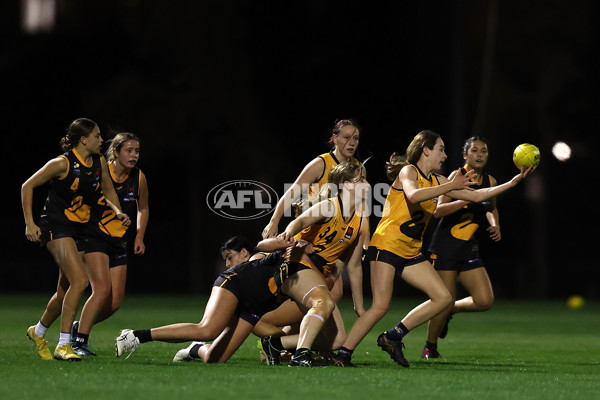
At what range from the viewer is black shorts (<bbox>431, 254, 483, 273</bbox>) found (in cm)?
1038

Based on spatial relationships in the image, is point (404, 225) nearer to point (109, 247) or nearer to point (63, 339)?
point (109, 247)

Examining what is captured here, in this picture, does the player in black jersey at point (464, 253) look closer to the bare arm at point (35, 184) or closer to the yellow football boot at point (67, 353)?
the yellow football boot at point (67, 353)

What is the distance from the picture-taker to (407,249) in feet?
29.3

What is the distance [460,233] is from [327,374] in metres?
3.20

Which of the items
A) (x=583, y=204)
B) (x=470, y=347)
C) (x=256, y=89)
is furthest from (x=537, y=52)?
(x=470, y=347)

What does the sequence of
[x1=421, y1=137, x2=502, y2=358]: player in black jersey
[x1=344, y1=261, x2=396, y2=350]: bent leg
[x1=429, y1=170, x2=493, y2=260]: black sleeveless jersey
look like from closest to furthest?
[x1=344, y1=261, x2=396, y2=350]: bent leg → [x1=421, y1=137, x2=502, y2=358]: player in black jersey → [x1=429, y1=170, x2=493, y2=260]: black sleeveless jersey

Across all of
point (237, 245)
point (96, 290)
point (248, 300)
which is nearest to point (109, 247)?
point (96, 290)

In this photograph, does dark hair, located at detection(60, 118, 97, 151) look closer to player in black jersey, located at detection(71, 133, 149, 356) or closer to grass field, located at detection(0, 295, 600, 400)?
player in black jersey, located at detection(71, 133, 149, 356)

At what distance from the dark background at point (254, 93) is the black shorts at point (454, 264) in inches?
685

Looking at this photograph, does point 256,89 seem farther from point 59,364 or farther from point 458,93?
point 59,364

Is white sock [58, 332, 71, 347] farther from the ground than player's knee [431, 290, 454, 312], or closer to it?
closer to it

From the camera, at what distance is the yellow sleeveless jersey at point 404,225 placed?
8922 millimetres

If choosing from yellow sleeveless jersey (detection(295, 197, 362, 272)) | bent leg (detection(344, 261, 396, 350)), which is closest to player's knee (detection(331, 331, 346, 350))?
bent leg (detection(344, 261, 396, 350))

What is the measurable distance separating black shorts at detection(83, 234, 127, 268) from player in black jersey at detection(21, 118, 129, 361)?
15 cm
